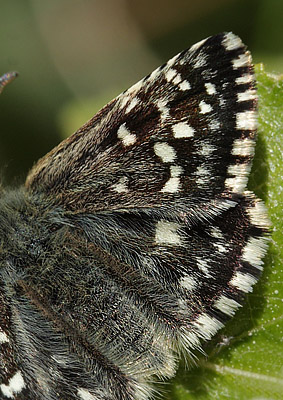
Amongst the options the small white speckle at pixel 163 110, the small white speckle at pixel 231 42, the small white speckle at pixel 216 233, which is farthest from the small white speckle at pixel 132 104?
the small white speckle at pixel 216 233

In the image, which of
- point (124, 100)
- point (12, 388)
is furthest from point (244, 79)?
point (12, 388)

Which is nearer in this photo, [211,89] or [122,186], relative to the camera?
[211,89]

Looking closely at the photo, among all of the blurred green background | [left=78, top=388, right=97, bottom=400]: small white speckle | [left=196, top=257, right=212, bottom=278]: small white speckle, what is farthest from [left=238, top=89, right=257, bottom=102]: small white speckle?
the blurred green background

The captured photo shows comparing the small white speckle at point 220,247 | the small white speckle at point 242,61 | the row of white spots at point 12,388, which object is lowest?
the small white speckle at point 220,247

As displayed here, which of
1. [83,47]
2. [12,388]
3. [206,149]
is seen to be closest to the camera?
[12,388]

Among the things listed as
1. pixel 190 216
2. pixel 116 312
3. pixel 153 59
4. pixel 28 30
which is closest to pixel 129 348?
pixel 116 312

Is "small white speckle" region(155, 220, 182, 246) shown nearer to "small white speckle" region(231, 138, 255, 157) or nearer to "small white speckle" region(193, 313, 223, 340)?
"small white speckle" region(193, 313, 223, 340)

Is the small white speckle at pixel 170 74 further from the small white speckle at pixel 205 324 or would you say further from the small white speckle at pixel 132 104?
the small white speckle at pixel 205 324

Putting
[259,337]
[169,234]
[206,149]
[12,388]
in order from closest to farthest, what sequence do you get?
[12,388]
[206,149]
[169,234]
[259,337]

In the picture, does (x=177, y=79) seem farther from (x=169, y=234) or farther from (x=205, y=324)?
(x=205, y=324)
